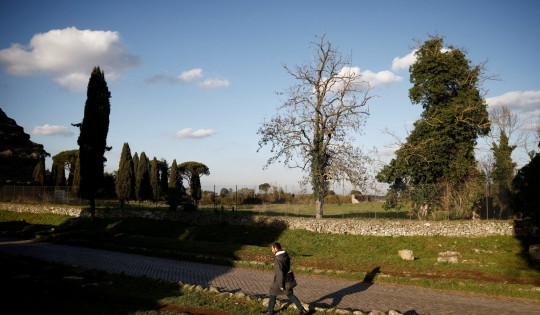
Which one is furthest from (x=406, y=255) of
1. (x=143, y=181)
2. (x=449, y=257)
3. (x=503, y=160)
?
(x=143, y=181)

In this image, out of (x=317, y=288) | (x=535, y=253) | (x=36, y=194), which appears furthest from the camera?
(x=36, y=194)

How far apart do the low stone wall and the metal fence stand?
825 cm

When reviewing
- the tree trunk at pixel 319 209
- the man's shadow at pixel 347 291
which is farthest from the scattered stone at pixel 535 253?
the tree trunk at pixel 319 209

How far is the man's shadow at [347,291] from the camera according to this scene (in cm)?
1220

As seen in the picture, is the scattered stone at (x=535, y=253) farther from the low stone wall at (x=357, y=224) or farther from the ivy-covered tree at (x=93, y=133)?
the ivy-covered tree at (x=93, y=133)

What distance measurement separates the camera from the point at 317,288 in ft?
48.1

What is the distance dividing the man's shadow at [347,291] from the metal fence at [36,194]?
36.1 m

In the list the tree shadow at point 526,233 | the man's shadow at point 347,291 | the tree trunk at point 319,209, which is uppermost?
the tree trunk at point 319,209

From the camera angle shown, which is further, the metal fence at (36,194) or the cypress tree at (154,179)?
the cypress tree at (154,179)

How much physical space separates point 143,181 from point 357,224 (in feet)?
138

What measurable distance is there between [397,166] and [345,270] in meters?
16.5

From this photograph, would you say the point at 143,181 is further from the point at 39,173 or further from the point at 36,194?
the point at 36,194

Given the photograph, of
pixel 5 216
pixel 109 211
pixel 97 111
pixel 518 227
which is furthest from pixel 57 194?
pixel 518 227

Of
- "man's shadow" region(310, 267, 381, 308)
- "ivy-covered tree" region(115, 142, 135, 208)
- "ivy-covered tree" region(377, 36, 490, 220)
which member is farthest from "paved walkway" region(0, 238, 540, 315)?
"ivy-covered tree" region(115, 142, 135, 208)
